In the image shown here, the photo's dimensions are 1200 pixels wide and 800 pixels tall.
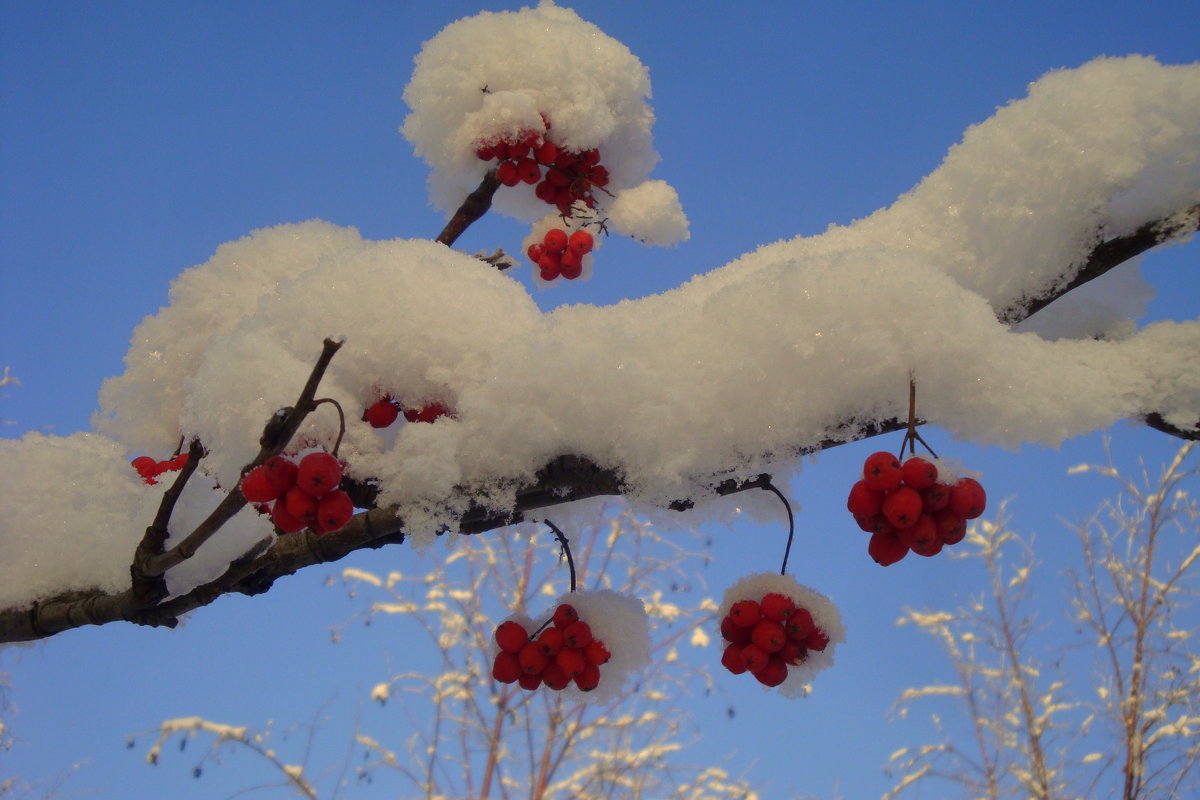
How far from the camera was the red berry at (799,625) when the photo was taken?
4.27 ft

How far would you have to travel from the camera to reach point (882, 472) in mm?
959

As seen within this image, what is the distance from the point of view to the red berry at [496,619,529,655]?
1.39m

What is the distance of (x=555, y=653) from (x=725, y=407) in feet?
2.09

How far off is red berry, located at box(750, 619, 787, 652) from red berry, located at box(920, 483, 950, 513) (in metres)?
0.42

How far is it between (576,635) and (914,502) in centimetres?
66

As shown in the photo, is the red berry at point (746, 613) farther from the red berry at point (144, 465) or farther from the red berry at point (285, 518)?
the red berry at point (144, 465)

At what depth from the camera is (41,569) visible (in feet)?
5.01

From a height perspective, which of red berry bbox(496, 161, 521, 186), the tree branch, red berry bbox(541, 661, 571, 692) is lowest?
red berry bbox(541, 661, 571, 692)

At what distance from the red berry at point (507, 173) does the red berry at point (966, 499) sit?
5.10ft

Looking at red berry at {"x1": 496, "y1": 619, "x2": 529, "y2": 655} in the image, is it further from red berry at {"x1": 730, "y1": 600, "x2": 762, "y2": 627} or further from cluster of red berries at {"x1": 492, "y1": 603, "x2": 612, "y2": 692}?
red berry at {"x1": 730, "y1": 600, "x2": 762, "y2": 627}

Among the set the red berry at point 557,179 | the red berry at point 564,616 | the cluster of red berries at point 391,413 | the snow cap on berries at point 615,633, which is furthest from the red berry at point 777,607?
the red berry at point 557,179

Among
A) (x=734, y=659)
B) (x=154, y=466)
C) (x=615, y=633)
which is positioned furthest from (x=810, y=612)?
(x=154, y=466)

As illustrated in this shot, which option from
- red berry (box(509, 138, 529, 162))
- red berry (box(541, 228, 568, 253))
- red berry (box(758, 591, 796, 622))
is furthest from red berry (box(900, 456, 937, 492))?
red berry (box(541, 228, 568, 253))

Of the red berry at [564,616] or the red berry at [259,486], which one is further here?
the red berry at [564,616]
